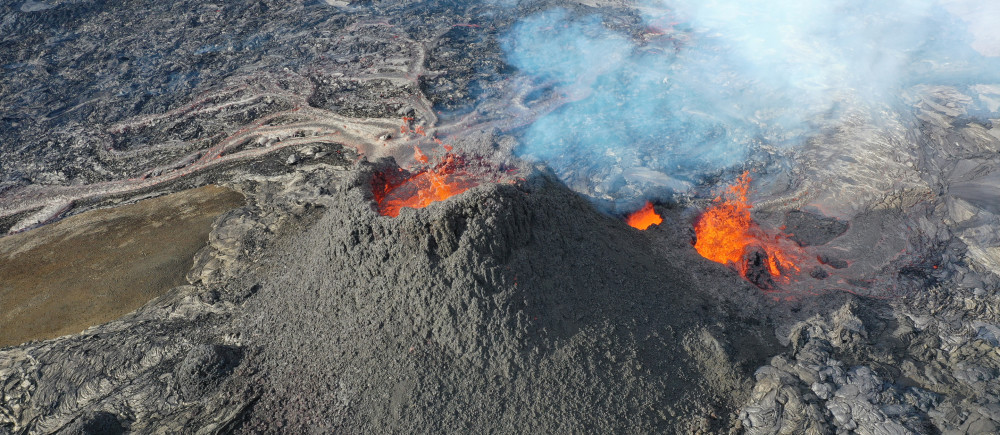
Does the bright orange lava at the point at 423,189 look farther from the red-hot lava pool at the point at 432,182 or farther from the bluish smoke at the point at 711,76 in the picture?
the bluish smoke at the point at 711,76

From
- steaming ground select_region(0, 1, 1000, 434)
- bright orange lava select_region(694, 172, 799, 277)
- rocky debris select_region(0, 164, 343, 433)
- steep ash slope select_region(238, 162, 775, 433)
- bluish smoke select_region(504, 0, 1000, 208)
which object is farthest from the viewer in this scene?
bluish smoke select_region(504, 0, 1000, 208)

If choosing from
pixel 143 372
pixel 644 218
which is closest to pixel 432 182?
pixel 644 218

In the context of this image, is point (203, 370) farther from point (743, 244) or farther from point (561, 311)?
point (743, 244)

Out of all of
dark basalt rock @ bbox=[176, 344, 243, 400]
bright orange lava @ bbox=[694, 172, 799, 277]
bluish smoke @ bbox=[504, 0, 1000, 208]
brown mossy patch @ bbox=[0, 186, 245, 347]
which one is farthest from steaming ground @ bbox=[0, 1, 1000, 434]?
brown mossy patch @ bbox=[0, 186, 245, 347]

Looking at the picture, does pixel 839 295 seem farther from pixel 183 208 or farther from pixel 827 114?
pixel 183 208

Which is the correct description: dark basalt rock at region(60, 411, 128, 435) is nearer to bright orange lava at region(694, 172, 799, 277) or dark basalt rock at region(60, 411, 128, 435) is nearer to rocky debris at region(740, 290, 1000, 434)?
rocky debris at region(740, 290, 1000, 434)

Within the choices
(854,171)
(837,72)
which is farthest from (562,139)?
(837,72)

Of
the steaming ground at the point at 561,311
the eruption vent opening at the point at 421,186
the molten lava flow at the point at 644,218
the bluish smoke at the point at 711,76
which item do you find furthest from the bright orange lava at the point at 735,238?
the eruption vent opening at the point at 421,186
